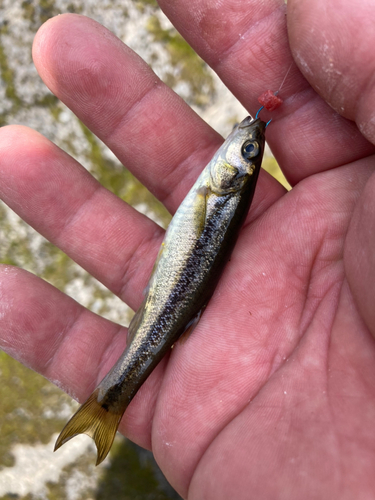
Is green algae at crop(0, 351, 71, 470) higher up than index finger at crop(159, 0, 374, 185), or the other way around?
index finger at crop(159, 0, 374, 185)

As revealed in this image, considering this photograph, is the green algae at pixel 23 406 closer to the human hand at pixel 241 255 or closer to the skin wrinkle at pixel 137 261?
the human hand at pixel 241 255

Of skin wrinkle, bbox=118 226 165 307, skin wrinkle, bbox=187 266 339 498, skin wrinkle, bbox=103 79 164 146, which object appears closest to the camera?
skin wrinkle, bbox=187 266 339 498

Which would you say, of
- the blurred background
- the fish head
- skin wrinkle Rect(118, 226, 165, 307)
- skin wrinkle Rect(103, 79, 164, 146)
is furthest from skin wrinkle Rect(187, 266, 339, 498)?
the blurred background

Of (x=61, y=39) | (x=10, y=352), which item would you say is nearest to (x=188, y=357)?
(x=10, y=352)

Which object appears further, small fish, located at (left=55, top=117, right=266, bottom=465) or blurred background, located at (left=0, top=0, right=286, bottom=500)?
blurred background, located at (left=0, top=0, right=286, bottom=500)

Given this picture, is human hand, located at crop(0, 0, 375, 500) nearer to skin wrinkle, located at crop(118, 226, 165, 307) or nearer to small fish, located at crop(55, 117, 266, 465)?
skin wrinkle, located at crop(118, 226, 165, 307)

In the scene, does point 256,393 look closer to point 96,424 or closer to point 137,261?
point 96,424

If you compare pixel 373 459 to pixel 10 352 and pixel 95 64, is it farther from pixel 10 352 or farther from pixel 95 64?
pixel 95 64

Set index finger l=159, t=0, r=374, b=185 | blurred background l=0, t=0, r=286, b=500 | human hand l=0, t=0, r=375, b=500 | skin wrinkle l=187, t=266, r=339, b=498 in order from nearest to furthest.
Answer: human hand l=0, t=0, r=375, b=500, skin wrinkle l=187, t=266, r=339, b=498, index finger l=159, t=0, r=374, b=185, blurred background l=0, t=0, r=286, b=500

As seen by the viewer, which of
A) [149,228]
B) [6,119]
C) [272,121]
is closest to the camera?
[272,121]
